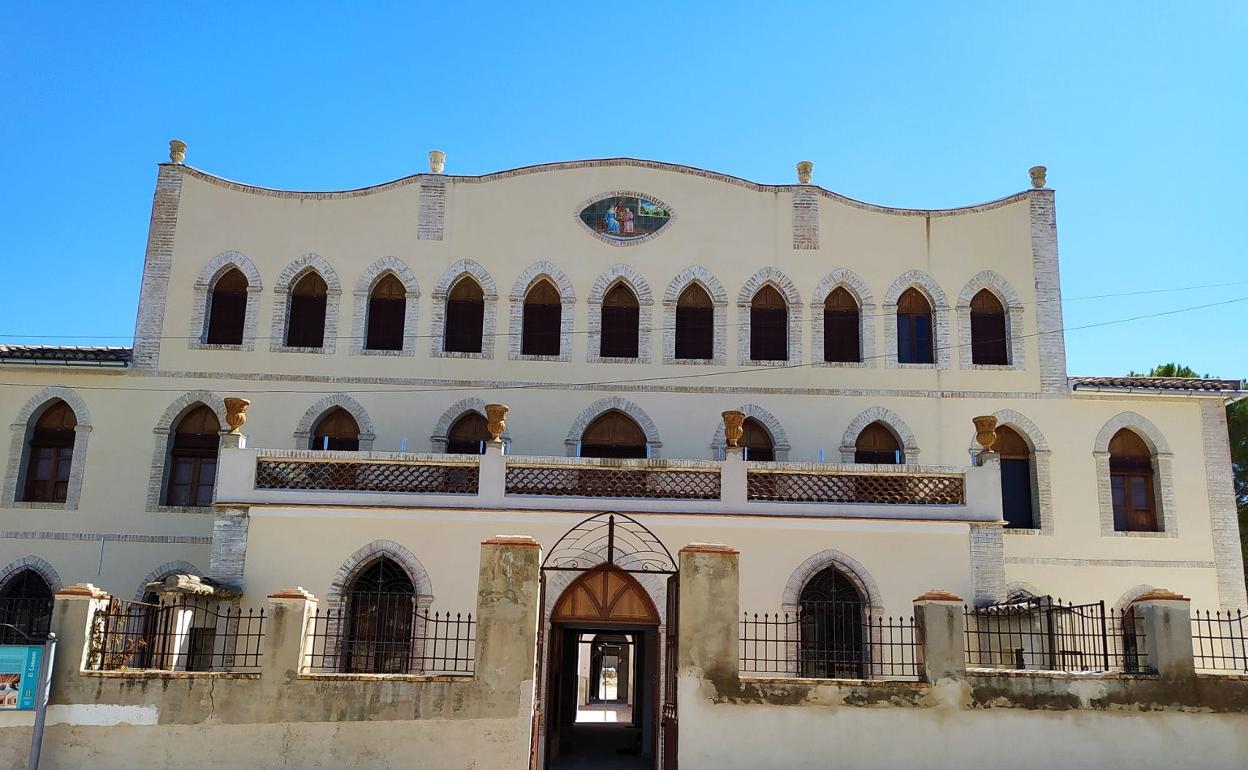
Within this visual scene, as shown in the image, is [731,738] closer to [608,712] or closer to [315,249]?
[315,249]

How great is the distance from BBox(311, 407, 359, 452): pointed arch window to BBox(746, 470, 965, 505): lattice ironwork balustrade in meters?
7.77

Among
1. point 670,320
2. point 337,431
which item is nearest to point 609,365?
point 670,320

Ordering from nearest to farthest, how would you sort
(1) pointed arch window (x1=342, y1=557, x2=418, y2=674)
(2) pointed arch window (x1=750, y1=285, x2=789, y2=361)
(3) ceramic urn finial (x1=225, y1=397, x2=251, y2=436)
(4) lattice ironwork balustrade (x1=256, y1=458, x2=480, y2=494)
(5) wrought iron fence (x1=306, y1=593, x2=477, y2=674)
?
(5) wrought iron fence (x1=306, y1=593, x2=477, y2=674), (1) pointed arch window (x1=342, y1=557, x2=418, y2=674), (4) lattice ironwork balustrade (x1=256, y1=458, x2=480, y2=494), (3) ceramic urn finial (x1=225, y1=397, x2=251, y2=436), (2) pointed arch window (x1=750, y1=285, x2=789, y2=361)

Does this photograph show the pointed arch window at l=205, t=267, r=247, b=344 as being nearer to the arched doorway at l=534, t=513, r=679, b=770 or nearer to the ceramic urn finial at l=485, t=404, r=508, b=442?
the ceramic urn finial at l=485, t=404, r=508, b=442

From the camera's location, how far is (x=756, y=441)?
2042 cm

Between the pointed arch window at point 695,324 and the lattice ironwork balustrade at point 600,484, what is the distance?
4.61 meters

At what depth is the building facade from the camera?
19844 millimetres

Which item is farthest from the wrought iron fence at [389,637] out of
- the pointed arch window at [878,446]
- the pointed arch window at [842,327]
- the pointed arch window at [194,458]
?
the pointed arch window at [842,327]

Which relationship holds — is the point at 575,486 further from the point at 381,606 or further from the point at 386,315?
the point at 386,315

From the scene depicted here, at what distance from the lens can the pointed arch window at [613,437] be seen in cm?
2031

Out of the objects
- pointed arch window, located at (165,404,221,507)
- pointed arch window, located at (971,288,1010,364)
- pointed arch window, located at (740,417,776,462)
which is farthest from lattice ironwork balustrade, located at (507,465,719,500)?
pointed arch window, located at (971,288,1010,364)

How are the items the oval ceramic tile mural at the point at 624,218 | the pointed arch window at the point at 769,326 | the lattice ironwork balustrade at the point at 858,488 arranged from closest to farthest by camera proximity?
the lattice ironwork balustrade at the point at 858,488 → the pointed arch window at the point at 769,326 → the oval ceramic tile mural at the point at 624,218

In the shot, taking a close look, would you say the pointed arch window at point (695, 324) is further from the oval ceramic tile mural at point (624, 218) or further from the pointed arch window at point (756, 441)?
the pointed arch window at point (756, 441)

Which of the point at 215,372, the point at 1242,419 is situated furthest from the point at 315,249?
the point at 1242,419
